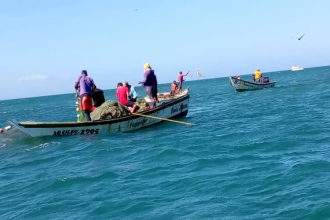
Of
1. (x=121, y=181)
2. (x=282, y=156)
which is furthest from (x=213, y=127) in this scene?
(x=121, y=181)

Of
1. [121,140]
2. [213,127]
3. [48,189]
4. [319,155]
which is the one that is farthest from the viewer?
[213,127]

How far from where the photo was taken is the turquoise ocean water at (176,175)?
20.9ft

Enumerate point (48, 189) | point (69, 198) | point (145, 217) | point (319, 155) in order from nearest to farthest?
point (145, 217), point (69, 198), point (48, 189), point (319, 155)

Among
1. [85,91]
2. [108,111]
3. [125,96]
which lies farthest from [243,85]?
[85,91]

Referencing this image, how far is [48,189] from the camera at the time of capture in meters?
8.16

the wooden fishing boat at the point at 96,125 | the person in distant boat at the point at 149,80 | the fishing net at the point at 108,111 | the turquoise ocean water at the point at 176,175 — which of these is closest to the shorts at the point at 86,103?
the fishing net at the point at 108,111

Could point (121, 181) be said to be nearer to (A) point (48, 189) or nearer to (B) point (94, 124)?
(A) point (48, 189)

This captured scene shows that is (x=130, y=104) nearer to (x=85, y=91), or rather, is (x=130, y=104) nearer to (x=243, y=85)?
(x=85, y=91)

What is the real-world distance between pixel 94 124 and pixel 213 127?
424 cm

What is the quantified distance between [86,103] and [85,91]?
1.48 ft

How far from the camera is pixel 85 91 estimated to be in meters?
14.2

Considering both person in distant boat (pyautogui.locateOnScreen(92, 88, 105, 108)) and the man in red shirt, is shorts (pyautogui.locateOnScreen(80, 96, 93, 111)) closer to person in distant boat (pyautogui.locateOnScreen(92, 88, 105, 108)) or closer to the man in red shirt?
person in distant boat (pyautogui.locateOnScreen(92, 88, 105, 108))

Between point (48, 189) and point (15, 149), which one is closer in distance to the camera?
point (48, 189)

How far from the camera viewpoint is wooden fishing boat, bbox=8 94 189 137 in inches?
528
